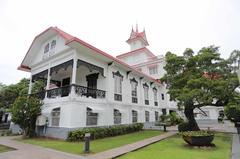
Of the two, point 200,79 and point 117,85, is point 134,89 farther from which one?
point 200,79

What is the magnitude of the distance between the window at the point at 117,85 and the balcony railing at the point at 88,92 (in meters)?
1.76

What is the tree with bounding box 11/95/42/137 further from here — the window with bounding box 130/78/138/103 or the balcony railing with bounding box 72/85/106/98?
the window with bounding box 130/78/138/103

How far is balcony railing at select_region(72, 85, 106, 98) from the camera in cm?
1204

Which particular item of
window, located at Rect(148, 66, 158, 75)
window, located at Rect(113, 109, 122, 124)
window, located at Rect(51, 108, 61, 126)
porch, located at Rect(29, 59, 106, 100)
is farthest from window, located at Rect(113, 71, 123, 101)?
window, located at Rect(148, 66, 158, 75)

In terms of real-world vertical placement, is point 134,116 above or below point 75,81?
below

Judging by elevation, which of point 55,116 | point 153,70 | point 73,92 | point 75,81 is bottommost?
point 55,116

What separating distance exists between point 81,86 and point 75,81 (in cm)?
199

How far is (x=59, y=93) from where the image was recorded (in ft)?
42.4

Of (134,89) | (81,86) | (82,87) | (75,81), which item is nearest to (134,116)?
(134,89)

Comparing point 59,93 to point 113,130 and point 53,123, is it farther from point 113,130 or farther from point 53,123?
point 113,130

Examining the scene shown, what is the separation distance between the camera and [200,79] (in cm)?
1195

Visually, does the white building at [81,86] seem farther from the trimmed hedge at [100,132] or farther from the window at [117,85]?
the trimmed hedge at [100,132]

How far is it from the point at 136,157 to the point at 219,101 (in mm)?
9785

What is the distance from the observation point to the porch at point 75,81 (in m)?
12.2
